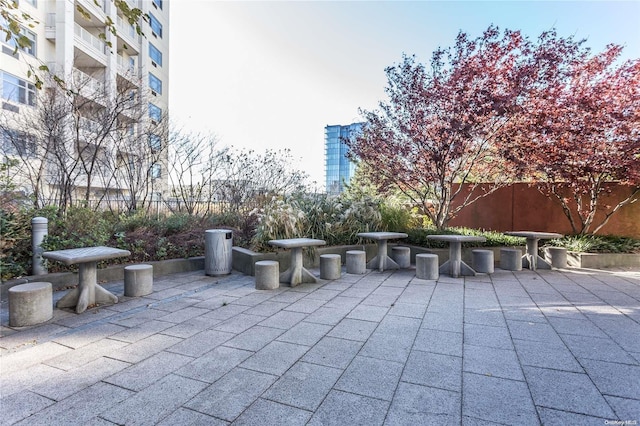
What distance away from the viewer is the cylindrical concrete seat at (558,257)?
6691mm

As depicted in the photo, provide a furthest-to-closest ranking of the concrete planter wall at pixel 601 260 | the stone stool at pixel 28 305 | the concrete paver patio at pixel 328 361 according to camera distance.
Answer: the concrete planter wall at pixel 601 260
the stone stool at pixel 28 305
the concrete paver patio at pixel 328 361

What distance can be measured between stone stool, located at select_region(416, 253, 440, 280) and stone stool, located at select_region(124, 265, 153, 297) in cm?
415

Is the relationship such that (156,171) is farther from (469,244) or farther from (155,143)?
(469,244)

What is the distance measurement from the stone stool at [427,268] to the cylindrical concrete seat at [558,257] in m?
2.85

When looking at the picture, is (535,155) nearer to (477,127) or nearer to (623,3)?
(477,127)

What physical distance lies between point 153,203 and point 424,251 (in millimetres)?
6925

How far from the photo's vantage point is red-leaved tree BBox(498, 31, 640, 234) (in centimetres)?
679

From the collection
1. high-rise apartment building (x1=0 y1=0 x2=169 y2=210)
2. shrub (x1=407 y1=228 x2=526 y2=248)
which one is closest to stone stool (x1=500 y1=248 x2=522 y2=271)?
shrub (x1=407 y1=228 x2=526 y2=248)

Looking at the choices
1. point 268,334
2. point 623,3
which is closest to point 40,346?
point 268,334

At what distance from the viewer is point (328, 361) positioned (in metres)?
2.63

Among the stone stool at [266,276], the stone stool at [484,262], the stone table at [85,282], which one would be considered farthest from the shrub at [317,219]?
the stone table at [85,282]

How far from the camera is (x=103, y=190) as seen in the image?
8.31 metres

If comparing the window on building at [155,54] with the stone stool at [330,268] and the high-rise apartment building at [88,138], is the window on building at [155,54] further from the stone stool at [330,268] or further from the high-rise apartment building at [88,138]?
the stone stool at [330,268]

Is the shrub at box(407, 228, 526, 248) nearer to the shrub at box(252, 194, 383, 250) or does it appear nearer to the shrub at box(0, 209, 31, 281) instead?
the shrub at box(252, 194, 383, 250)
